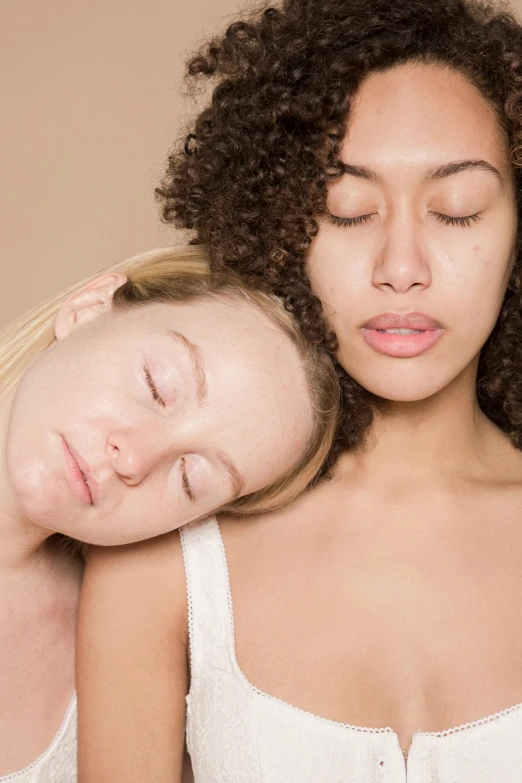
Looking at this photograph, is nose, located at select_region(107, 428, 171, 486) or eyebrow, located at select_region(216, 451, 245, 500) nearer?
nose, located at select_region(107, 428, 171, 486)

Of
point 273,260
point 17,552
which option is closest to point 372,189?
point 273,260

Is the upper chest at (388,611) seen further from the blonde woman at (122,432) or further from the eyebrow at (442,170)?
the eyebrow at (442,170)

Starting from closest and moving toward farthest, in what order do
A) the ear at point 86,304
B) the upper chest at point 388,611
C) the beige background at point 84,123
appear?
the upper chest at point 388,611 → the ear at point 86,304 → the beige background at point 84,123

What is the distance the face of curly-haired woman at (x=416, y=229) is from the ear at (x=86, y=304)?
0.43 m

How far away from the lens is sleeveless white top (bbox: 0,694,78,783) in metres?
2.20

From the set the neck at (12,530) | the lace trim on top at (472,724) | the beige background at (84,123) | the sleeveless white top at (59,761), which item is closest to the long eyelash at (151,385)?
the neck at (12,530)

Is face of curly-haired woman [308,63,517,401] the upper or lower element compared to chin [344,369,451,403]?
upper

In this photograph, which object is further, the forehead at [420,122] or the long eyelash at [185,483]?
the long eyelash at [185,483]

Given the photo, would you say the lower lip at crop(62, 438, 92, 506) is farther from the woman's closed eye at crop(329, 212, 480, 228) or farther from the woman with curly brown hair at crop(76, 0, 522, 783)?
the woman's closed eye at crop(329, 212, 480, 228)

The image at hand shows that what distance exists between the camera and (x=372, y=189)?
2.12 metres

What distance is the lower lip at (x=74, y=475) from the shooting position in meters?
2.08

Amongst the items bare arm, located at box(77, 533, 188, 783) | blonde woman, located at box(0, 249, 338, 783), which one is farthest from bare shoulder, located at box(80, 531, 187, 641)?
blonde woman, located at box(0, 249, 338, 783)

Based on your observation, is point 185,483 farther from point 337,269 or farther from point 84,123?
point 84,123

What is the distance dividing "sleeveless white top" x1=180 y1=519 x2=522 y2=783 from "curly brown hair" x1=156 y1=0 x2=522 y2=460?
0.54 metres
